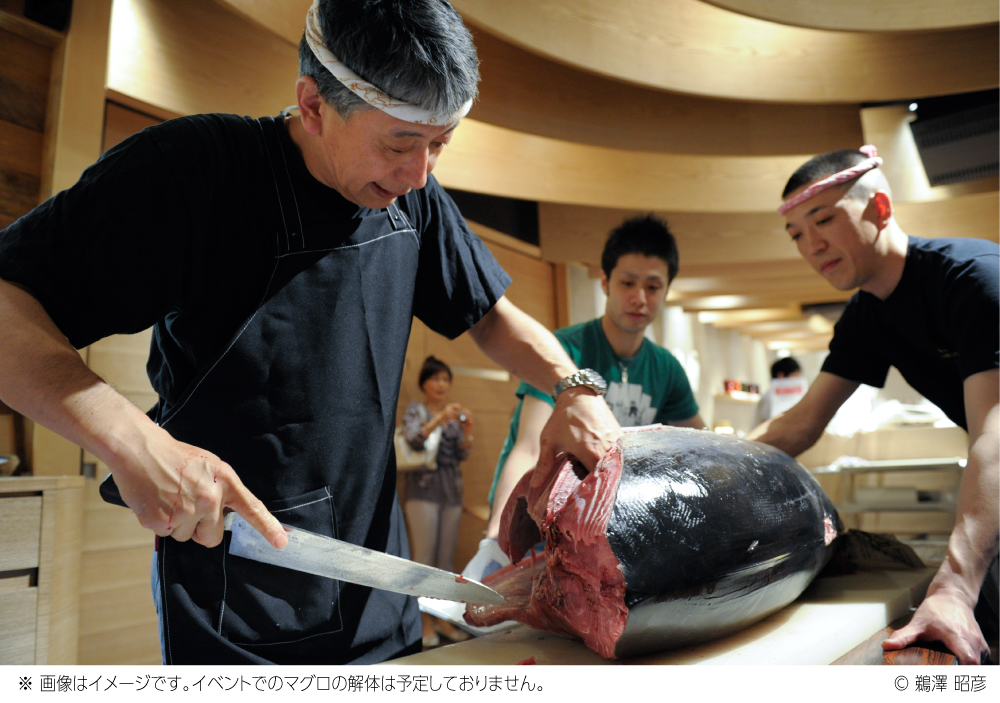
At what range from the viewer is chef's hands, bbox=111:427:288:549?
2.95 feet

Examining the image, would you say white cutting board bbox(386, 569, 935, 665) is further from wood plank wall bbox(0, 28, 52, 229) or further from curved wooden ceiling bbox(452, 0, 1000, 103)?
curved wooden ceiling bbox(452, 0, 1000, 103)

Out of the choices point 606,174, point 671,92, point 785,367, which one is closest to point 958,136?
point 671,92

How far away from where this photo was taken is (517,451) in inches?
91.3

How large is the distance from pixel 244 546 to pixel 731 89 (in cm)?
373

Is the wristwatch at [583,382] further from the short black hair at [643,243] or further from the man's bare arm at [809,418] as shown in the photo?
the short black hair at [643,243]

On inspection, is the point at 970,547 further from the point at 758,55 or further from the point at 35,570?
the point at 758,55

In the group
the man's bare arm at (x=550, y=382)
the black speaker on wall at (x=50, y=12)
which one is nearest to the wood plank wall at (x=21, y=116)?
the black speaker on wall at (x=50, y=12)

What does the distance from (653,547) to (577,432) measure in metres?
0.28

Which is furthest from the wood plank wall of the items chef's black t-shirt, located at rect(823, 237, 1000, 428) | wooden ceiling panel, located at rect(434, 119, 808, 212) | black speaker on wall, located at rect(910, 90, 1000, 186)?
black speaker on wall, located at rect(910, 90, 1000, 186)

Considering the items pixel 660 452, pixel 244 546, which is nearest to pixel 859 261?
pixel 660 452

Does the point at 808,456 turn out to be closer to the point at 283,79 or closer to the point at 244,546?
the point at 283,79

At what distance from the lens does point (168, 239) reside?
42.4 inches

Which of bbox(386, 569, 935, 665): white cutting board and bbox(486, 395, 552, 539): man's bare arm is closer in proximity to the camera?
bbox(386, 569, 935, 665): white cutting board

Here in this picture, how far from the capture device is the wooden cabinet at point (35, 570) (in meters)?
1.12
